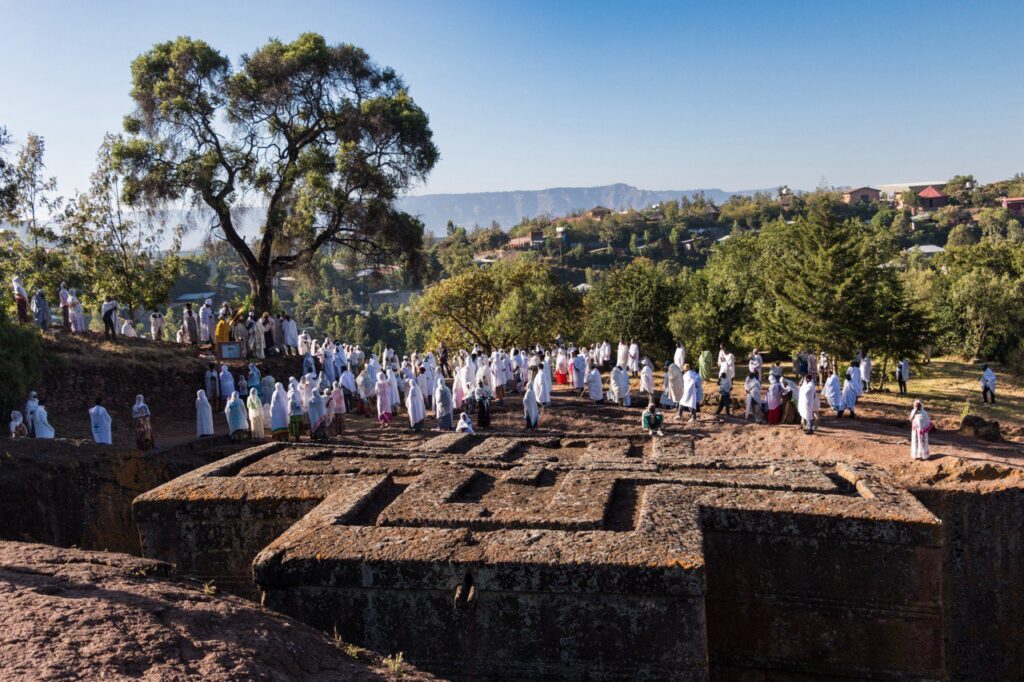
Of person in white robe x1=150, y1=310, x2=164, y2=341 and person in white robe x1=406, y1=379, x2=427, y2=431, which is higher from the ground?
person in white robe x1=150, y1=310, x2=164, y2=341

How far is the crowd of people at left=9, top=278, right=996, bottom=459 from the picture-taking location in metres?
16.2

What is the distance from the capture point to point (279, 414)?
53.5ft

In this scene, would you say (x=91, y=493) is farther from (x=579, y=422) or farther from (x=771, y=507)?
(x=579, y=422)

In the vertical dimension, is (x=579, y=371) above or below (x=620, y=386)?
above

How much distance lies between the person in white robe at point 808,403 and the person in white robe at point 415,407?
8.42 meters

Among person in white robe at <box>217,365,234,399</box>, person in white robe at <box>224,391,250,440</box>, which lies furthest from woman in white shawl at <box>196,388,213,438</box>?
person in white robe at <box>217,365,234,399</box>

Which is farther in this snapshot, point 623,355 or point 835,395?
point 623,355

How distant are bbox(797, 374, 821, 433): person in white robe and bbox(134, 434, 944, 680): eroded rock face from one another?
27.1 feet

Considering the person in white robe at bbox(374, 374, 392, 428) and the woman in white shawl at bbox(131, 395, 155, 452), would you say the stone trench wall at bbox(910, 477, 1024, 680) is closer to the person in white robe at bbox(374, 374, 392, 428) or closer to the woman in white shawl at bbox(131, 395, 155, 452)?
the person in white robe at bbox(374, 374, 392, 428)

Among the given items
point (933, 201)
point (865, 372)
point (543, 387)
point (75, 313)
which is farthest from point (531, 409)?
point (933, 201)

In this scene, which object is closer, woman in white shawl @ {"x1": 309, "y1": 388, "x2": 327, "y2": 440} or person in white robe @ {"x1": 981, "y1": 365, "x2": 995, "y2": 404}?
woman in white shawl @ {"x1": 309, "y1": 388, "x2": 327, "y2": 440}

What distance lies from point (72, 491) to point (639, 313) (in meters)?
23.2

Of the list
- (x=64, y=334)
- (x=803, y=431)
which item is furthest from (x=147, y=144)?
(x=803, y=431)

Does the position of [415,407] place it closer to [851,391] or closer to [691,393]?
[691,393]
